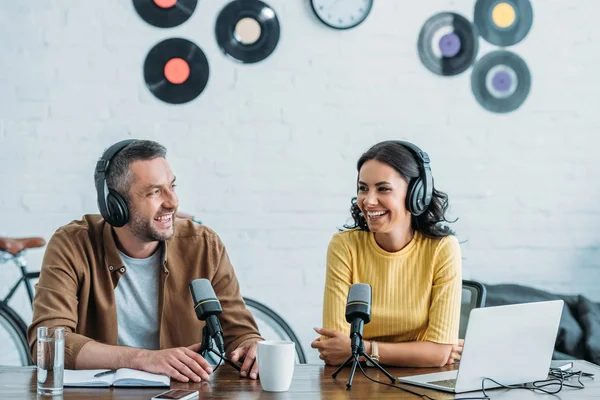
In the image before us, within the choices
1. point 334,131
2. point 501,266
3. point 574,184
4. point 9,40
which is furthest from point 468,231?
point 9,40

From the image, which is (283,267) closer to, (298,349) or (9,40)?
(298,349)

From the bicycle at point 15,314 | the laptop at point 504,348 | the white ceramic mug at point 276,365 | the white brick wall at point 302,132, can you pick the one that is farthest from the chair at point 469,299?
the bicycle at point 15,314

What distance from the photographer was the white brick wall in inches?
123

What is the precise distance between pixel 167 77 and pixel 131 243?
120cm

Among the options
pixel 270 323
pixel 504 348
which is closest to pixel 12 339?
pixel 270 323

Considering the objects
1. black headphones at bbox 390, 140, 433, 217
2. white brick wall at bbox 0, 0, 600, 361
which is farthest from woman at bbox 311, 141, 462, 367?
white brick wall at bbox 0, 0, 600, 361

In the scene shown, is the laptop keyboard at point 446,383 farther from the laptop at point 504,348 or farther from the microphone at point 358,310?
the microphone at point 358,310

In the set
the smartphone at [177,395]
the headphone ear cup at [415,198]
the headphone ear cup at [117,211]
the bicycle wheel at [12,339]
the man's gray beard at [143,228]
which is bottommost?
the bicycle wheel at [12,339]

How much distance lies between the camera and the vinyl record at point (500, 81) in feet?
10.7

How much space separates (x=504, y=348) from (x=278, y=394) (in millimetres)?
491

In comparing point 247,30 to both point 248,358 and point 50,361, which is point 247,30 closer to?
point 248,358

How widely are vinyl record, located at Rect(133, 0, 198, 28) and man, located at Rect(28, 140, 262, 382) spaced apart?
1.15 metres

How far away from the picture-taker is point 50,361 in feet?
4.98

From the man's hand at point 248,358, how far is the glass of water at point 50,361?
1.37 ft
